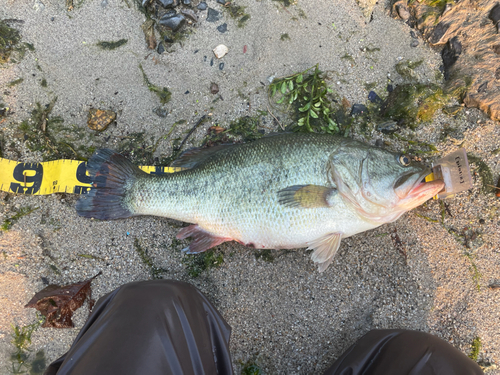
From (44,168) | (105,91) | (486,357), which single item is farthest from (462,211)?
(44,168)

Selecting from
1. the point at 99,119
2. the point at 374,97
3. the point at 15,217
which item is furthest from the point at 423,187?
the point at 15,217

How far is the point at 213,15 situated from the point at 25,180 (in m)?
2.89

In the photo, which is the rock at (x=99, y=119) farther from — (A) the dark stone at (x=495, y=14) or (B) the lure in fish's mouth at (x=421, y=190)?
(A) the dark stone at (x=495, y=14)

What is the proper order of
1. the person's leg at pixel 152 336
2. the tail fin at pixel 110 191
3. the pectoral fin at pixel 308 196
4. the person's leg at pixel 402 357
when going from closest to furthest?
the person's leg at pixel 152 336 < the person's leg at pixel 402 357 < the pectoral fin at pixel 308 196 < the tail fin at pixel 110 191

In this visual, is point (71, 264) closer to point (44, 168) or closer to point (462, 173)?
point (44, 168)

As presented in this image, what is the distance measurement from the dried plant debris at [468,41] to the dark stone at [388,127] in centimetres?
77

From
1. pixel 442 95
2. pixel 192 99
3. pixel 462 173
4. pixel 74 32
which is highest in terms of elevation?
pixel 74 32

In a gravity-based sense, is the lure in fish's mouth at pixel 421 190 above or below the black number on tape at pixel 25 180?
above

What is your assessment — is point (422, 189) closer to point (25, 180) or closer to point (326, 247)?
point (326, 247)

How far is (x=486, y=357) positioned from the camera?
115 inches

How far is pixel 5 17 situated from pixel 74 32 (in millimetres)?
815

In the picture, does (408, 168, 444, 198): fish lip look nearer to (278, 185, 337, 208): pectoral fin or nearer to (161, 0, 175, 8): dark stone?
(278, 185, 337, 208): pectoral fin

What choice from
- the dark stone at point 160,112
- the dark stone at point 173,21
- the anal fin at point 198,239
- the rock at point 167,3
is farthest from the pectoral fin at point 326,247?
the rock at point 167,3

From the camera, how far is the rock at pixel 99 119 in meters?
3.30
